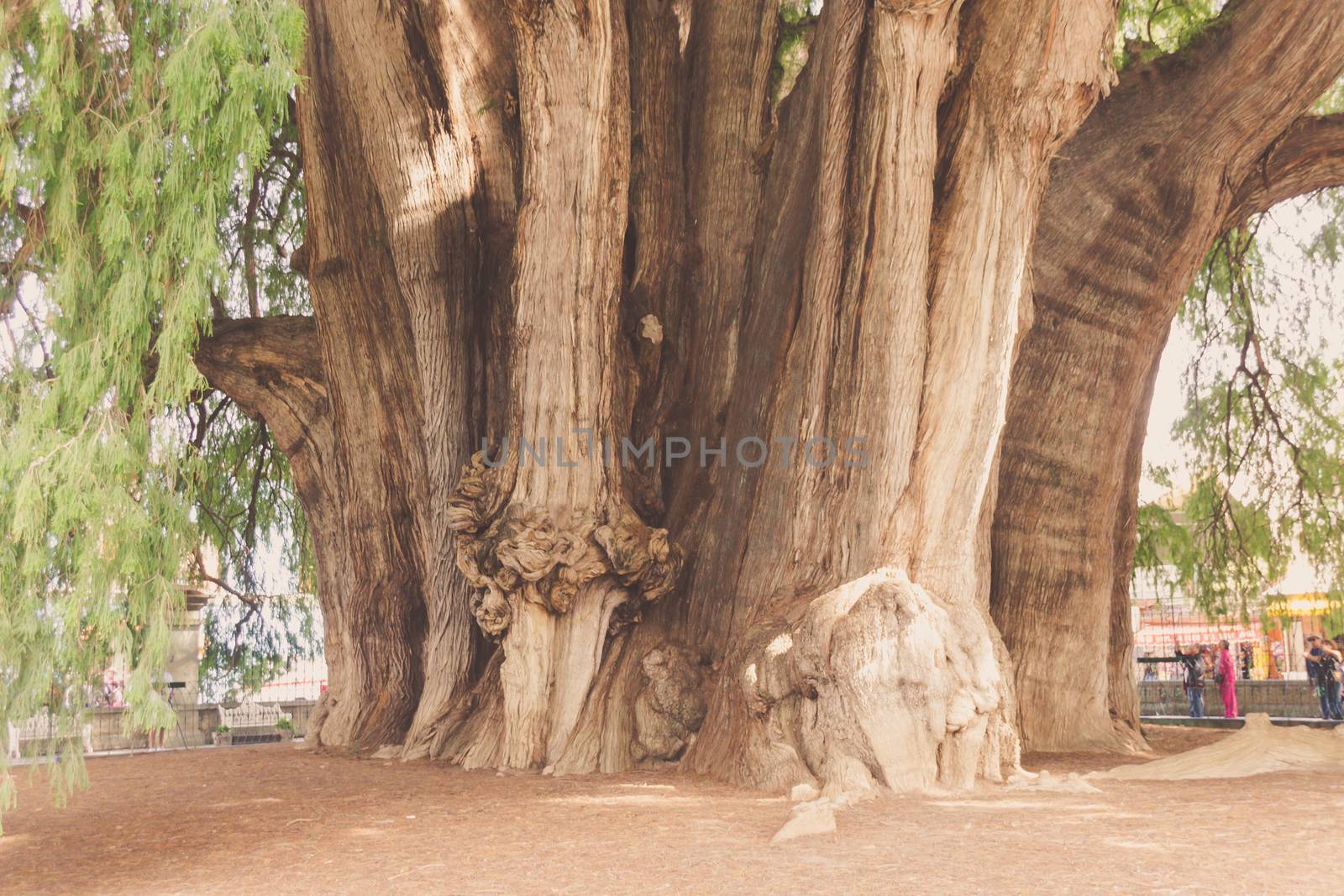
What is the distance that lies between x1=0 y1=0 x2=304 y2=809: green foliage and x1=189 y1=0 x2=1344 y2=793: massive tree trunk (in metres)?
2.61

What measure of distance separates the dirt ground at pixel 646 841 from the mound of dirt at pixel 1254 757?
249 millimetres

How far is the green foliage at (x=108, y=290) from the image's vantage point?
162 inches

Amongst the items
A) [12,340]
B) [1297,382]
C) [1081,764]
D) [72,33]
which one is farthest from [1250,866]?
[1297,382]

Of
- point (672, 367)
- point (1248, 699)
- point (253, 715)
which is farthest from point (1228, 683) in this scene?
point (253, 715)

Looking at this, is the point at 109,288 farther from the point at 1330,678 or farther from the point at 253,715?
the point at 1330,678

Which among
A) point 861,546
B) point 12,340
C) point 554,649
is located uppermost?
point 12,340

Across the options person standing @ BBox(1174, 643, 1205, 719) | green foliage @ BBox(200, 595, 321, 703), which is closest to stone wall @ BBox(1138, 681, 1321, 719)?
person standing @ BBox(1174, 643, 1205, 719)

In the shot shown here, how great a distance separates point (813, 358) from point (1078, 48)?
219 centimetres

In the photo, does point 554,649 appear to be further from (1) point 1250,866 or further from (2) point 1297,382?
(2) point 1297,382

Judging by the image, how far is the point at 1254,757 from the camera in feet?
20.7

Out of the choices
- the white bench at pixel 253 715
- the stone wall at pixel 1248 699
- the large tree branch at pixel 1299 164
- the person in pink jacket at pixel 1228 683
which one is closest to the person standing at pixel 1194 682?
the person in pink jacket at pixel 1228 683

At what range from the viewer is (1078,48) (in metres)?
6.26

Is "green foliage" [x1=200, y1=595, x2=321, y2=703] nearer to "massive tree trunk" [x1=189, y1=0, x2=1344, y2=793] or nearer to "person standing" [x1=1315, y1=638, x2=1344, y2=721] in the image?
"massive tree trunk" [x1=189, y1=0, x2=1344, y2=793]

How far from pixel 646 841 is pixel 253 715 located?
37.1 ft
